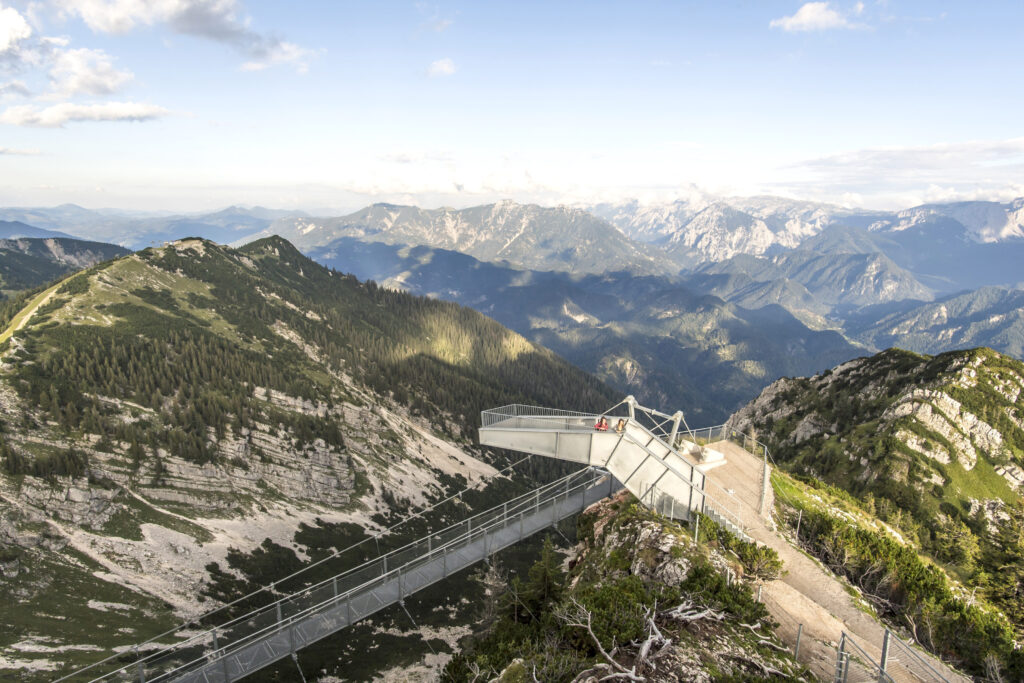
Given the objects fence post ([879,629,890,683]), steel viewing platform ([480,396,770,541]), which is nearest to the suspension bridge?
steel viewing platform ([480,396,770,541])

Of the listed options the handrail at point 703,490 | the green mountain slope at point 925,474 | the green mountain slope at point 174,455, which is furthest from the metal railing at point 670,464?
the green mountain slope at point 174,455

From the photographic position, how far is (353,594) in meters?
32.2

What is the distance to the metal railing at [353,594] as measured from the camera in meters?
28.2

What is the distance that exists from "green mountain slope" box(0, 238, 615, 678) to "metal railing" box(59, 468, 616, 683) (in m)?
22.8

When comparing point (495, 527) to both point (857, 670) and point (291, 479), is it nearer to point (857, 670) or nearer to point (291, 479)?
point (857, 670)

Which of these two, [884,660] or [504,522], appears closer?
[884,660]

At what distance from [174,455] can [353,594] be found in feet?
221

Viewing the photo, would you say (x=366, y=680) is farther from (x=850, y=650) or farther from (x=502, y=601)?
(x=850, y=650)

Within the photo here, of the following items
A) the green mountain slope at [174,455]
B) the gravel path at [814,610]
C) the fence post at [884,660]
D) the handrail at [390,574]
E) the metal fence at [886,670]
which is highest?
the fence post at [884,660]

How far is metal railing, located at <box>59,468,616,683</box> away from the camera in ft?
92.4

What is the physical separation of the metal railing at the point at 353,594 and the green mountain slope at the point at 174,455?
22.8 metres

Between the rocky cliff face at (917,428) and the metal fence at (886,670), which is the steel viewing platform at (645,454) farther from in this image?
the rocky cliff face at (917,428)

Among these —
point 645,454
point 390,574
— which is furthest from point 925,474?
point 390,574

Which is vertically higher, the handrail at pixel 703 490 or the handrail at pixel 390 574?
the handrail at pixel 703 490
